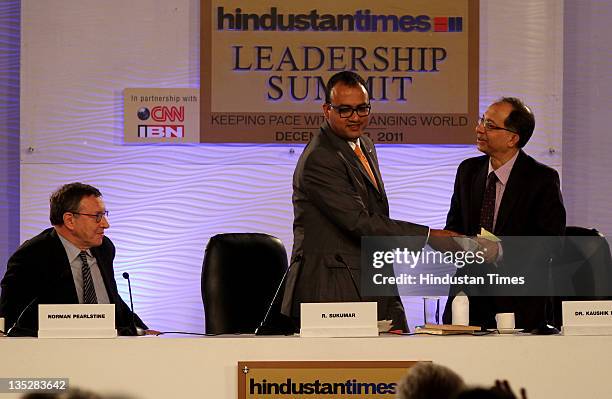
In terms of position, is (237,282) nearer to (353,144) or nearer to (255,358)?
(353,144)

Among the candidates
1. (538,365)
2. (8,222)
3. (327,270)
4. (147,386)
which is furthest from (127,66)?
(538,365)

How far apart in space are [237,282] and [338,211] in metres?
1.22

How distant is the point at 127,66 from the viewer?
19.9ft

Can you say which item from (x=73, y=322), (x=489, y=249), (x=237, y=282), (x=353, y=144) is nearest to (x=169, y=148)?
(x=237, y=282)

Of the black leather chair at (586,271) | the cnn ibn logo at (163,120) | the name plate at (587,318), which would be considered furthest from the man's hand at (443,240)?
the cnn ibn logo at (163,120)

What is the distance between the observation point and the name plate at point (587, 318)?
3.53 meters

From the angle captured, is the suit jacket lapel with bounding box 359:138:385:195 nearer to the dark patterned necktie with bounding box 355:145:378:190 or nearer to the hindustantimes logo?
the dark patterned necktie with bounding box 355:145:378:190

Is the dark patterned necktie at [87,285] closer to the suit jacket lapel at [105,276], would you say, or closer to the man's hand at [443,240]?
the suit jacket lapel at [105,276]

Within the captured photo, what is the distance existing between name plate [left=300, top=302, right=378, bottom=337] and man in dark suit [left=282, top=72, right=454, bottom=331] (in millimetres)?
663

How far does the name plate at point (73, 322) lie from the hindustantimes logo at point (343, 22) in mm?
2881

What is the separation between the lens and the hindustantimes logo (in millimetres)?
6047

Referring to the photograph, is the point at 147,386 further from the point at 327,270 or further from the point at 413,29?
the point at 413,29

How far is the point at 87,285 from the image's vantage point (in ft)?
15.4

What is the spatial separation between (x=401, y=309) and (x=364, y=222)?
17.6 inches
